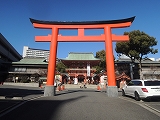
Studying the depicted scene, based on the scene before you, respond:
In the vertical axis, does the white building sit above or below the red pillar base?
above

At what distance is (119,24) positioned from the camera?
13703mm

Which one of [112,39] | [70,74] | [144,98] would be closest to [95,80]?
[70,74]

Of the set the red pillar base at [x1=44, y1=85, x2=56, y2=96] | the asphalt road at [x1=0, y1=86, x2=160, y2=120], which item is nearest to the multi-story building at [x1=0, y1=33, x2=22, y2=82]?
the red pillar base at [x1=44, y1=85, x2=56, y2=96]

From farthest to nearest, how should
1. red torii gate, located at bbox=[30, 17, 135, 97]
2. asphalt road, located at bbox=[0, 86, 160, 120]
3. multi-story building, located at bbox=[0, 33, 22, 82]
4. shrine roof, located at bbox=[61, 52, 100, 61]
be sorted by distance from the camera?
shrine roof, located at bbox=[61, 52, 100, 61] → multi-story building, located at bbox=[0, 33, 22, 82] → red torii gate, located at bbox=[30, 17, 135, 97] → asphalt road, located at bbox=[0, 86, 160, 120]

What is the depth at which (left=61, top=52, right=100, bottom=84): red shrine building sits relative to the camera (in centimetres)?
4150

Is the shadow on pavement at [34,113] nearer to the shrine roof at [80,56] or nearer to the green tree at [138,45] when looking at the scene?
the green tree at [138,45]

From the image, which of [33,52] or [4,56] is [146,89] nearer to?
[4,56]

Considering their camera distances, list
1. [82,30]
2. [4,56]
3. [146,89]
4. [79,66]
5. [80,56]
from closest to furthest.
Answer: [146,89] → [82,30] → [79,66] → [80,56] → [4,56]

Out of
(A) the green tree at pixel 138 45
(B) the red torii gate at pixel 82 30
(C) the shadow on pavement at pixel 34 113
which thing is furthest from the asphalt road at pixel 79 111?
(A) the green tree at pixel 138 45

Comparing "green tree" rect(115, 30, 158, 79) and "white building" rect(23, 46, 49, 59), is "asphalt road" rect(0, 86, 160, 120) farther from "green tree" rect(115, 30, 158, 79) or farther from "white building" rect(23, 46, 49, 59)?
"white building" rect(23, 46, 49, 59)

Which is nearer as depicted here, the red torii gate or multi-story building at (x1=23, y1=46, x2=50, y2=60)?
the red torii gate

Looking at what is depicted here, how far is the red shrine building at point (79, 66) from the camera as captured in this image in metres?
41.5

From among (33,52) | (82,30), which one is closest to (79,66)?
(82,30)

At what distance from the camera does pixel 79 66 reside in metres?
43.4
